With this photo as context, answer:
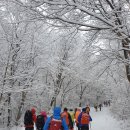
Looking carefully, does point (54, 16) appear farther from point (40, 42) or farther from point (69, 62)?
point (69, 62)

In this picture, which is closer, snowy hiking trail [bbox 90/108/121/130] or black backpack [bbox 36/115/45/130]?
black backpack [bbox 36/115/45/130]

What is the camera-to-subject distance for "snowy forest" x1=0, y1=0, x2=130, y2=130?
4.95m

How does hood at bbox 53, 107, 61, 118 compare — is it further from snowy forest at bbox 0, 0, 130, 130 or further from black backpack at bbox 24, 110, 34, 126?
black backpack at bbox 24, 110, 34, 126

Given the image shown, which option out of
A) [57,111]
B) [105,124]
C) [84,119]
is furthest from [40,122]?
[105,124]

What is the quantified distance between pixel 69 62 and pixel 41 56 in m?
11.7

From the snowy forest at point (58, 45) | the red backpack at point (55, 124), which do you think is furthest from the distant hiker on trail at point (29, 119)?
the red backpack at point (55, 124)

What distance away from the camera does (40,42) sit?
2008cm

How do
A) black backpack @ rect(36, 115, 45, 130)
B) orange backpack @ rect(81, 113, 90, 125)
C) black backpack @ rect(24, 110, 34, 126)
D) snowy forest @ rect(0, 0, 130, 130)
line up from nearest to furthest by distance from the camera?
snowy forest @ rect(0, 0, 130, 130) < orange backpack @ rect(81, 113, 90, 125) < black backpack @ rect(36, 115, 45, 130) < black backpack @ rect(24, 110, 34, 126)

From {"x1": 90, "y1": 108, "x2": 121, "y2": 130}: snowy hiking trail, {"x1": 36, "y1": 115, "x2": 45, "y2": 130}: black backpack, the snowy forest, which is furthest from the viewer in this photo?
{"x1": 90, "y1": 108, "x2": 121, "y2": 130}: snowy hiking trail

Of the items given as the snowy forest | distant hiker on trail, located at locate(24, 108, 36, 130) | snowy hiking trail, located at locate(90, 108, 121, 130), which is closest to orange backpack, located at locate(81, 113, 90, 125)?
the snowy forest

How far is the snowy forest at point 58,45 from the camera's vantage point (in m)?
4.95

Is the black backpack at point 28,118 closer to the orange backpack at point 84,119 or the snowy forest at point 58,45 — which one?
the snowy forest at point 58,45

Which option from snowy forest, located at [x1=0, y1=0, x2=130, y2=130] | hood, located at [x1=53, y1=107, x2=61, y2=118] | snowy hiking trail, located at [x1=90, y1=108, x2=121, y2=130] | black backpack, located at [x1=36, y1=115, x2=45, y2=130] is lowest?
snowy hiking trail, located at [x1=90, y1=108, x2=121, y2=130]

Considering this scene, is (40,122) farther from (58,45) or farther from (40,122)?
(58,45)
